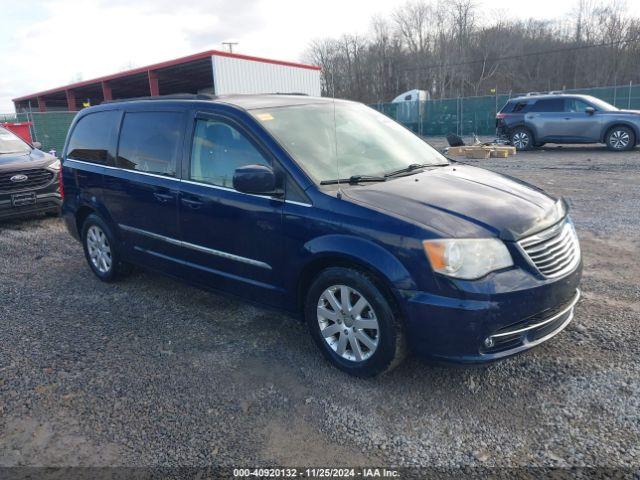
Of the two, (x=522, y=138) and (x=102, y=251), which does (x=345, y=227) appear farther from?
(x=522, y=138)

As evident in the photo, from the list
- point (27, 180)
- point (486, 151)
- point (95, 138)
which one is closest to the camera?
point (95, 138)

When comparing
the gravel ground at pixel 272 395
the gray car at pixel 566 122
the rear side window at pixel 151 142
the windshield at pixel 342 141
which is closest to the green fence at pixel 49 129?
the gray car at pixel 566 122

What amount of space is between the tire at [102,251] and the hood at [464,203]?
2.98 meters

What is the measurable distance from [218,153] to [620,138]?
50.7 feet

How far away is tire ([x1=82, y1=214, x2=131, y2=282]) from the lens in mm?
5289

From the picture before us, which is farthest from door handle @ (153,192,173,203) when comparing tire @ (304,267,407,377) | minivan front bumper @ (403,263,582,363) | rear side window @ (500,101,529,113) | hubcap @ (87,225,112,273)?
rear side window @ (500,101,529,113)

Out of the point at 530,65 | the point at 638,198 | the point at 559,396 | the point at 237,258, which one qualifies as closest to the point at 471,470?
the point at 559,396

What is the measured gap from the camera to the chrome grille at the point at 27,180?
27.3 ft

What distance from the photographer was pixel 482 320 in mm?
2885

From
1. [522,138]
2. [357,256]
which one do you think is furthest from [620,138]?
[357,256]

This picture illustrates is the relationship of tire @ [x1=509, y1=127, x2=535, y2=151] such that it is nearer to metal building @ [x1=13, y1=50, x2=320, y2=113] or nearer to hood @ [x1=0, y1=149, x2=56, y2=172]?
metal building @ [x1=13, y1=50, x2=320, y2=113]

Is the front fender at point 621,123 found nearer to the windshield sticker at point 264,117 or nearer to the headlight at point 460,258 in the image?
the windshield sticker at point 264,117

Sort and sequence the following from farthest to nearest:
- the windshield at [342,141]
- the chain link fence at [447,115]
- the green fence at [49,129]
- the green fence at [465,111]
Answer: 1. the green fence at [465,111]
2. the chain link fence at [447,115]
3. the green fence at [49,129]
4. the windshield at [342,141]

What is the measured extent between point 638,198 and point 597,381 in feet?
21.9
